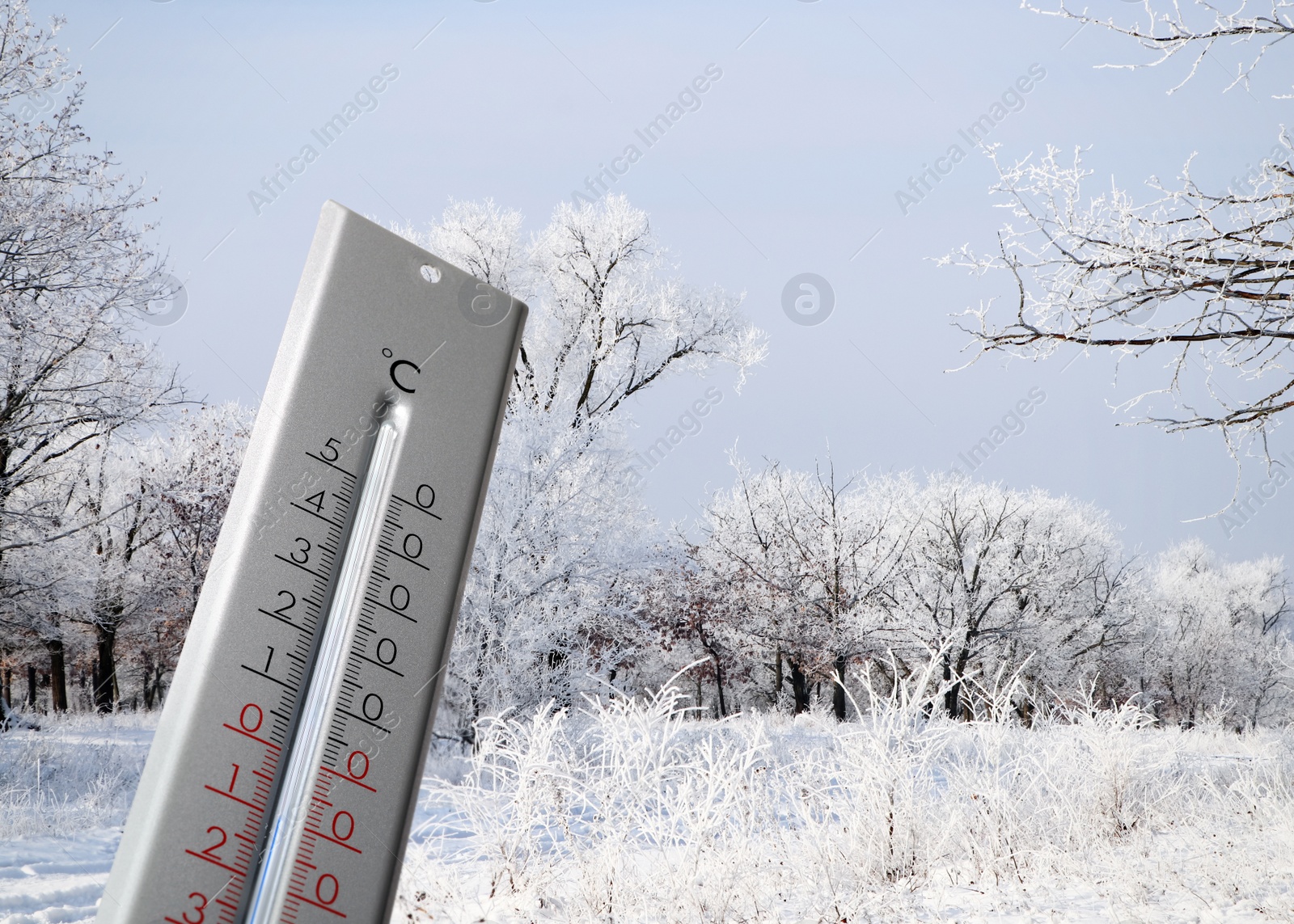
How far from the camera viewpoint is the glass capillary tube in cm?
Result: 114

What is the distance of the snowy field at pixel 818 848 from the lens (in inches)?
108

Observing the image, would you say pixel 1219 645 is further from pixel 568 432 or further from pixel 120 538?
pixel 120 538

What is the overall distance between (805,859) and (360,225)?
3.02m

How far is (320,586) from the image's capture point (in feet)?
4.15

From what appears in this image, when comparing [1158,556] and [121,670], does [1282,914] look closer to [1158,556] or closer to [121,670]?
[121,670]

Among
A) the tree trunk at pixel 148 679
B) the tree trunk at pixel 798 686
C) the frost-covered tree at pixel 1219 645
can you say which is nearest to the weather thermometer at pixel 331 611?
the tree trunk at pixel 798 686

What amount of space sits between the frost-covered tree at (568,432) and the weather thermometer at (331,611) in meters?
6.69

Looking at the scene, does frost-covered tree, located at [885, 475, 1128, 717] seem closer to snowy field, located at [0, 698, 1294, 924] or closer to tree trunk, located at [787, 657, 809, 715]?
tree trunk, located at [787, 657, 809, 715]

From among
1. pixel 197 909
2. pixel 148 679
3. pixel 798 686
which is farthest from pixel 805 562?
pixel 148 679

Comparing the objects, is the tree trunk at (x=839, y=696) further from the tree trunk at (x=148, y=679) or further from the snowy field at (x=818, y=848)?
the tree trunk at (x=148, y=679)

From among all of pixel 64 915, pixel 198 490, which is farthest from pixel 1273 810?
pixel 198 490

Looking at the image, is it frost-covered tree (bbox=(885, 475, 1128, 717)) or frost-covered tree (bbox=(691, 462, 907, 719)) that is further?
frost-covered tree (bbox=(691, 462, 907, 719))

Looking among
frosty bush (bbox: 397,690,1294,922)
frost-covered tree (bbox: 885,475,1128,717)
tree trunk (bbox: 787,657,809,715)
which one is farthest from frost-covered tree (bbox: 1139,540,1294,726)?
frosty bush (bbox: 397,690,1294,922)

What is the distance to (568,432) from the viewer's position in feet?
28.3
